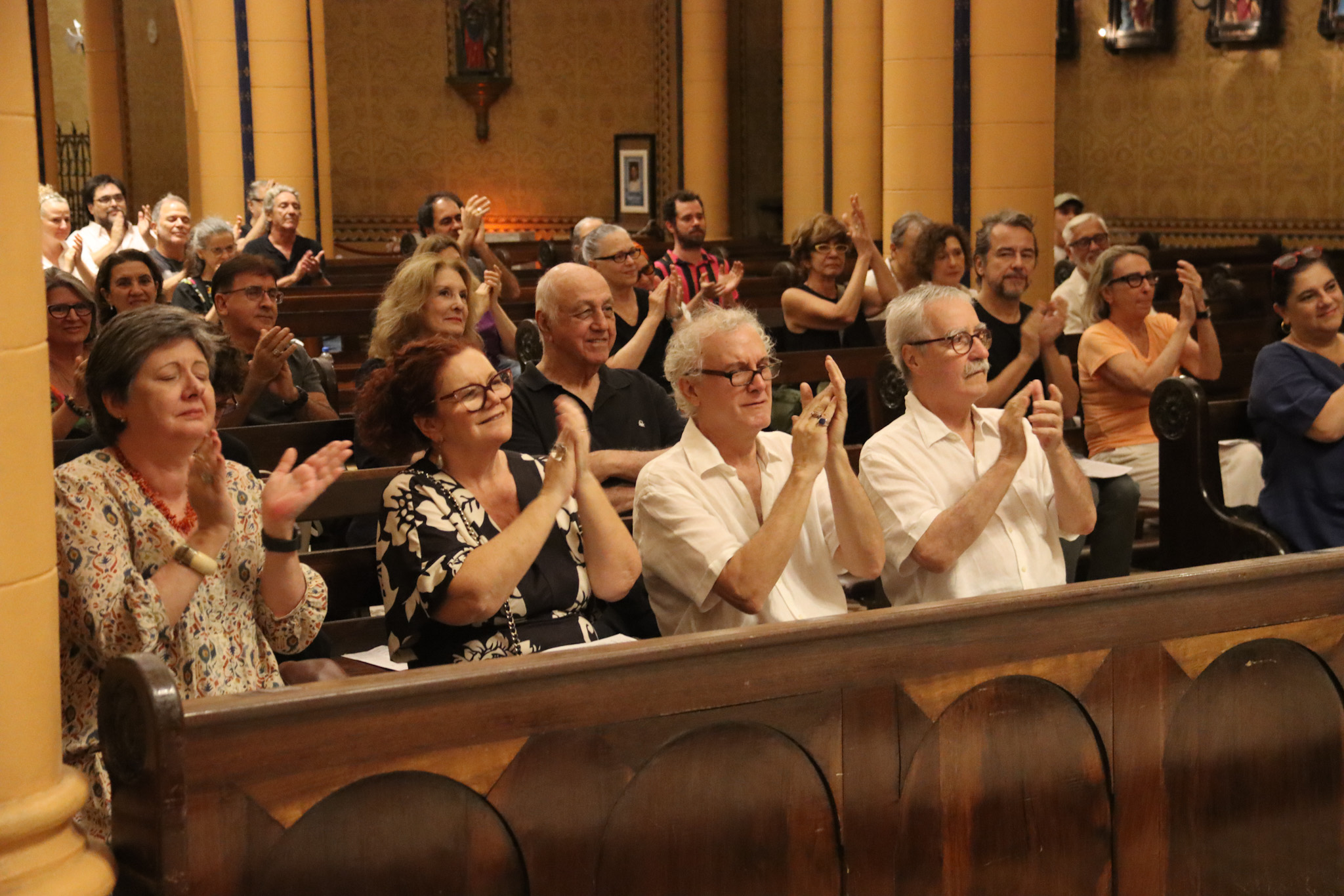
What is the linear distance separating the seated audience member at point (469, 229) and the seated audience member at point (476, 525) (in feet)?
7.27

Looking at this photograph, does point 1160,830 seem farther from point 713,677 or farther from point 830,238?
point 830,238

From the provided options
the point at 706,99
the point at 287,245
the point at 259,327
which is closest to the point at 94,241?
the point at 287,245

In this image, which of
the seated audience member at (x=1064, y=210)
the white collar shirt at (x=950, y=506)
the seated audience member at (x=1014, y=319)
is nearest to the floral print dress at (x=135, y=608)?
the white collar shirt at (x=950, y=506)

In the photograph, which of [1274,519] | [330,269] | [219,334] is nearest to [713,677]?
[219,334]

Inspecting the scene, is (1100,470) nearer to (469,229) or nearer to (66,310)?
(66,310)

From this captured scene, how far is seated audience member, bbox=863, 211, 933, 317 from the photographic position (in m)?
6.21

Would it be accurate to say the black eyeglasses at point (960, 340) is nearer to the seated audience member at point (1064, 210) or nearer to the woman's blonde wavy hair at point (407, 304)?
the woman's blonde wavy hair at point (407, 304)

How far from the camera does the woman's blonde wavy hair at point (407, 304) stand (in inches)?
175

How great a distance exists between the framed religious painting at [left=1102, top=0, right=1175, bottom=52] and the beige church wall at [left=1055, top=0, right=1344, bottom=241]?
93 millimetres

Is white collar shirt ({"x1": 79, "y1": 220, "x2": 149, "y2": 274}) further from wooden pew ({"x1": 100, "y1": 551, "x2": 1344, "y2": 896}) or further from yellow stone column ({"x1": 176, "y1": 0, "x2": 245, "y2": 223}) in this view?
wooden pew ({"x1": 100, "y1": 551, "x2": 1344, "y2": 896})

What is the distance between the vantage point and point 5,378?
1.85 meters

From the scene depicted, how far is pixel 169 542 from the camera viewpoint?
253cm

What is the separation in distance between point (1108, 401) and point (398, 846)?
3.74m

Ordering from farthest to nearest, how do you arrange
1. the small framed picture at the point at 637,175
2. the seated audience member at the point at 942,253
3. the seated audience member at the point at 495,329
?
the small framed picture at the point at 637,175 → the seated audience member at the point at 942,253 → the seated audience member at the point at 495,329
